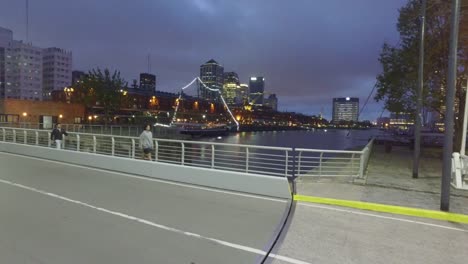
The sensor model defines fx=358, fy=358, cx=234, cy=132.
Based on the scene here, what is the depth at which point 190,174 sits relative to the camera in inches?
480

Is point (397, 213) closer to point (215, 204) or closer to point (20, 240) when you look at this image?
point (215, 204)

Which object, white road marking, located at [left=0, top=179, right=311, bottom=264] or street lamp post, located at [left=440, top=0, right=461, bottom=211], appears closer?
white road marking, located at [left=0, top=179, right=311, bottom=264]

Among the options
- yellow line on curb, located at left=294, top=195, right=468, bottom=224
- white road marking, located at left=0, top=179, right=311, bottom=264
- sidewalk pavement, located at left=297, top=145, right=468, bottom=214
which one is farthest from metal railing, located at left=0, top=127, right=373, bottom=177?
white road marking, located at left=0, top=179, right=311, bottom=264

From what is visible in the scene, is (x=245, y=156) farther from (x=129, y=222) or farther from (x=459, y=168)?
(x=129, y=222)

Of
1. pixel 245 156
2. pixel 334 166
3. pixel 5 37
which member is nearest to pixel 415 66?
pixel 334 166

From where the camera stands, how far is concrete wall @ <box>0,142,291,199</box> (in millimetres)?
10375

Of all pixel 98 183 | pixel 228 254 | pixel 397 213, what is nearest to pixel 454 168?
pixel 397 213

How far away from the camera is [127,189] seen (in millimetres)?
10695

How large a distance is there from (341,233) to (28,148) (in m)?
18.9

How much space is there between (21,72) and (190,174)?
153 metres

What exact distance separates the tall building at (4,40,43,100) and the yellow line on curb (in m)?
151

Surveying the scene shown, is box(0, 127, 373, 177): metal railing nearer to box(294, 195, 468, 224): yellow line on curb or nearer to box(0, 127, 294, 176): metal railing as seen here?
box(0, 127, 294, 176): metal railing

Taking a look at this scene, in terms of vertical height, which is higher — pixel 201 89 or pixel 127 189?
pixel 201 89

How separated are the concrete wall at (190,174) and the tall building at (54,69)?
15351 centimetres
